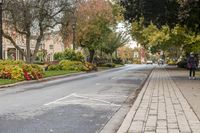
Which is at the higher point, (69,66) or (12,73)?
(12,73)

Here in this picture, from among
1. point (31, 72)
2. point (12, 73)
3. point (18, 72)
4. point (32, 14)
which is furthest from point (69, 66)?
point (12, 73)

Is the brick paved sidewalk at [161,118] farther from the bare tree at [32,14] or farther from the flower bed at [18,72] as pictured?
the bare tree at [32,14]

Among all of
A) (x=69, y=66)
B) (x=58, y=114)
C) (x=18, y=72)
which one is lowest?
(x=69, y=66)

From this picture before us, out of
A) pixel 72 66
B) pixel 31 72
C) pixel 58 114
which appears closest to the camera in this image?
pixel 58 114

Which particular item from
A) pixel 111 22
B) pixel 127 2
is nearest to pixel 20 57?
pixel 111 22

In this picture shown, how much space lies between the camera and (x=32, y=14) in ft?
135

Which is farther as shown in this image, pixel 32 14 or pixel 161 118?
pixel 32 14

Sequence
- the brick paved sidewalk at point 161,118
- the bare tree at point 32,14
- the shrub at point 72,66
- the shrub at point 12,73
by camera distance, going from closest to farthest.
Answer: the brick paved sidewalk at point 161,118
the shrub at point 12,73
the bare tree at point 32,14
the shrub at point 72,66

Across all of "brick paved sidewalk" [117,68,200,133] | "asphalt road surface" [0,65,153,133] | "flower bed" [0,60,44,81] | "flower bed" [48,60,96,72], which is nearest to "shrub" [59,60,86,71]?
"flower bed" [48,60,96,72]

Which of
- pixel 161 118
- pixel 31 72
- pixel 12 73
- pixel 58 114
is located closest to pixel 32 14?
pixel 31 72

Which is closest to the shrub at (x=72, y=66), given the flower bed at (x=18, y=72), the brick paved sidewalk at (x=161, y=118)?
the flower bed at (x=18, y=72)

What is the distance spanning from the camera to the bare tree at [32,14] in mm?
39156

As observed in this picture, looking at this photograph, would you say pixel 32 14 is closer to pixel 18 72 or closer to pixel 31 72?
pixel 31 72

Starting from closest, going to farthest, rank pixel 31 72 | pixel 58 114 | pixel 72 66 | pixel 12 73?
pixel 58 114, pixel 12 73, pixel 31 72, pixel 72 66
